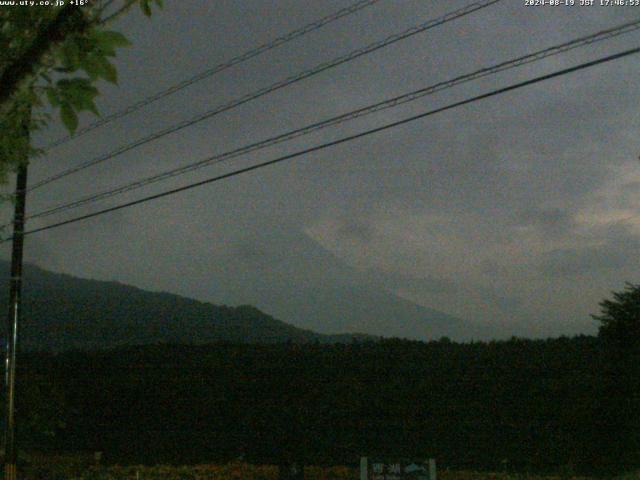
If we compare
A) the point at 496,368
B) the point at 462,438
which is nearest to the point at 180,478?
the point at 462,438

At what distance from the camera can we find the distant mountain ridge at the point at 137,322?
43094 millimetres

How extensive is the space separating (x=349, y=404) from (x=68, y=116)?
532 inches

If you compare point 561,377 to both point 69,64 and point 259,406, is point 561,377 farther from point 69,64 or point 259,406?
point 69,64

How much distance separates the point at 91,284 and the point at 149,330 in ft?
142

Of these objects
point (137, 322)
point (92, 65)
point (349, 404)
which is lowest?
point (349, 404)

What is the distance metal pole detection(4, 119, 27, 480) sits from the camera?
44.7 feet

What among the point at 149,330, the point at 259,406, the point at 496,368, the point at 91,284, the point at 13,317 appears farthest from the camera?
the point at 91,284

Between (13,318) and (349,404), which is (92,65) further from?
(349,404)

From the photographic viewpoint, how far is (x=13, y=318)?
14.3 m

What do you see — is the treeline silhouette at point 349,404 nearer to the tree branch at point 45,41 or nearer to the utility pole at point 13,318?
the utility pole at point 13,318

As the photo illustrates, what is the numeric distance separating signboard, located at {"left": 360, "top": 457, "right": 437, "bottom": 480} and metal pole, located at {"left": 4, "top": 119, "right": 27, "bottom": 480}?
6.74 meters

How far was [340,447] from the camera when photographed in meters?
15.9

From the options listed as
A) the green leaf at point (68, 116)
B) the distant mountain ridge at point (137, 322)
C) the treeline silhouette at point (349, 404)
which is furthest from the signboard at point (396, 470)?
the distant mountain ridge at point (137, 322)

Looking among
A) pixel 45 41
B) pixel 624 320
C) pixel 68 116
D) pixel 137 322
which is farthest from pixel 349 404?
pixel 137 322
